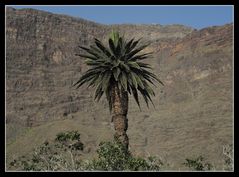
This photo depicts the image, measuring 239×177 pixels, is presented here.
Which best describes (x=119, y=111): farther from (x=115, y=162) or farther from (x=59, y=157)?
(x=115, y=162)

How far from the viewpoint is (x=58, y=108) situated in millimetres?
151625

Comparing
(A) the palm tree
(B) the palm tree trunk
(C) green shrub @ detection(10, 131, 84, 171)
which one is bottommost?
(C) green shrub @ detection(10, 131, 84, 171)

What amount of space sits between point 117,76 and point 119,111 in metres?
1.75

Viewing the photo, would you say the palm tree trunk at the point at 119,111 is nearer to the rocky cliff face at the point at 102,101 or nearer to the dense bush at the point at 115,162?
the dense bush at the point at 115,162

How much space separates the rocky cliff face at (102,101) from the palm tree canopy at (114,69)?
7770 cm

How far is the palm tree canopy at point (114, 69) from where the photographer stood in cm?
2436

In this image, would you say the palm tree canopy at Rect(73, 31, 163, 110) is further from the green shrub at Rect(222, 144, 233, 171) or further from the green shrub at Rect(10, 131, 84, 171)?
the green shrub at Rect(222, 144, 233, 171)

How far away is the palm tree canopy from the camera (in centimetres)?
2436

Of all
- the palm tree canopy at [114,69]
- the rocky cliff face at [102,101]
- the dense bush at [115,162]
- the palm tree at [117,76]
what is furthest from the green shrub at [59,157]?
the rocky cliff face at [102,101]

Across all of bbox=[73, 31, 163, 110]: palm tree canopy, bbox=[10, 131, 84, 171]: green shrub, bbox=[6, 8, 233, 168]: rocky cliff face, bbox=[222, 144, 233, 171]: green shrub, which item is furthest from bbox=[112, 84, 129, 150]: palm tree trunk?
bbox=[6, 8, 233, 168]: rocky cliff face

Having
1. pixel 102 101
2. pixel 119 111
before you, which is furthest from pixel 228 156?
pixel 102 101

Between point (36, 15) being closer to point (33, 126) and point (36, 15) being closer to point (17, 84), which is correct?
point (17, 84)

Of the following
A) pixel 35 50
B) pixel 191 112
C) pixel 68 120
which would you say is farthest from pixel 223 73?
pixel 35 50

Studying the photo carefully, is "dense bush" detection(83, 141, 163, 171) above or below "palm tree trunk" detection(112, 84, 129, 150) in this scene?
below
